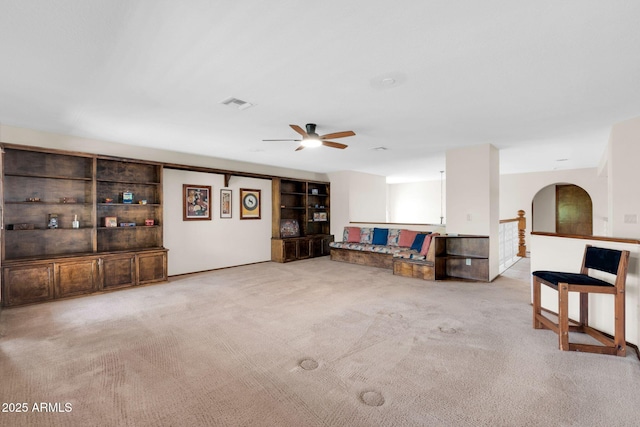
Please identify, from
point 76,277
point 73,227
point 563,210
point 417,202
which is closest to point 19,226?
point 73,227

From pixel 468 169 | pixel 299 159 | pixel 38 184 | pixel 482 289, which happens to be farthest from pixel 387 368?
pixel 38 184

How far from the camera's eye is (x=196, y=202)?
6172mm

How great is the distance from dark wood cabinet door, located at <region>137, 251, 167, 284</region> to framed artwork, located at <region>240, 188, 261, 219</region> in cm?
216

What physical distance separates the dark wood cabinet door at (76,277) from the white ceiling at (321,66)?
2.01 m

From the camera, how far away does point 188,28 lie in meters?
1.92

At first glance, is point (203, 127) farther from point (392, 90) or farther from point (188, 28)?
point (392, 90)

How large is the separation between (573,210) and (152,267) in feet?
37.0

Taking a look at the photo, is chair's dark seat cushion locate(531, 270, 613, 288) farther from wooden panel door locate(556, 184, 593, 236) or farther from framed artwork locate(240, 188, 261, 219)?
wooden panel door locate(556, 184, 593, 236)

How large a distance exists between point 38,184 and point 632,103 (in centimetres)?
784

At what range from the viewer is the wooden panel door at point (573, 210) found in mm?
8523

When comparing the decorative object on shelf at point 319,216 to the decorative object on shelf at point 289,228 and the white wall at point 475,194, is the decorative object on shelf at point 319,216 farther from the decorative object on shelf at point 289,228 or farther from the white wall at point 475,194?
the white wall at point 475,194

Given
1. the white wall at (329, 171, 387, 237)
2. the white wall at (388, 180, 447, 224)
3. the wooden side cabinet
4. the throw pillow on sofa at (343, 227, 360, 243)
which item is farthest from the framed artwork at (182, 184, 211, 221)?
the white wall at (388, 180, 447, 224)

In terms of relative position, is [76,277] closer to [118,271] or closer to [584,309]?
[118,271]

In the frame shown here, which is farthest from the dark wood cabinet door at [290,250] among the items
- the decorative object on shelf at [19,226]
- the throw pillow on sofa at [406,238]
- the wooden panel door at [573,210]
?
the wooden panel door at [573,210]
